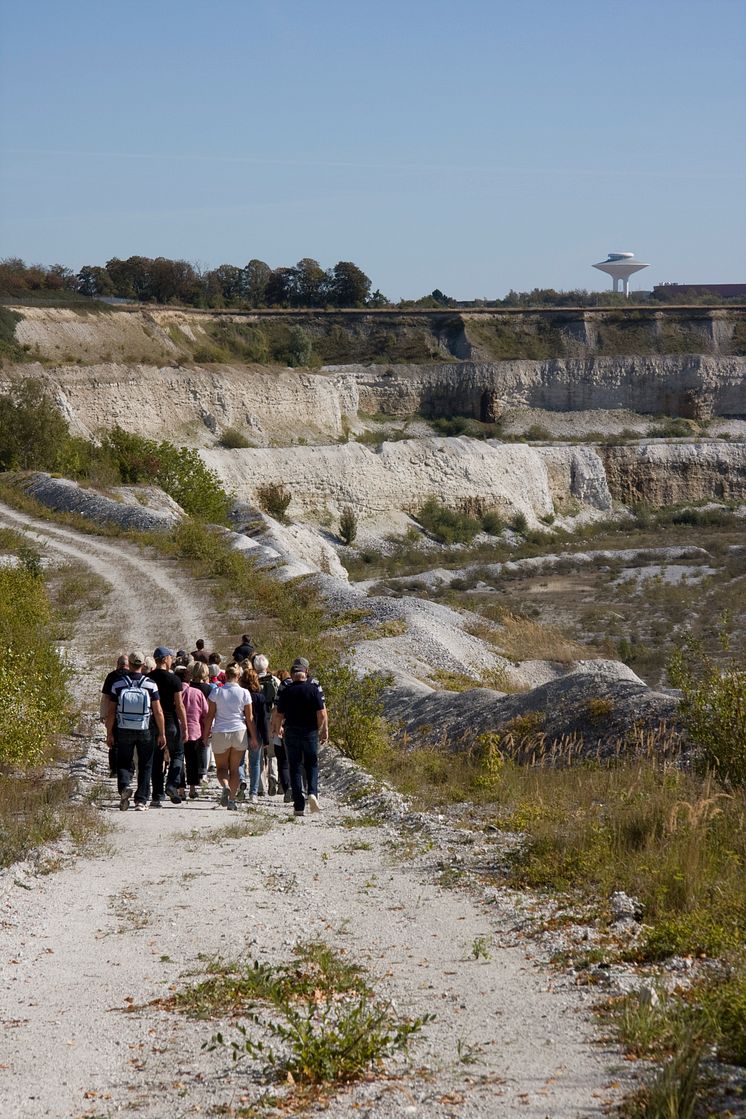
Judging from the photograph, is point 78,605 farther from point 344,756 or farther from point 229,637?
point 344,756

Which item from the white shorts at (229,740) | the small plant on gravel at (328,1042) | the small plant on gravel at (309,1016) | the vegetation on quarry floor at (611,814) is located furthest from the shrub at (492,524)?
the small plant on gravel at (328,1042)

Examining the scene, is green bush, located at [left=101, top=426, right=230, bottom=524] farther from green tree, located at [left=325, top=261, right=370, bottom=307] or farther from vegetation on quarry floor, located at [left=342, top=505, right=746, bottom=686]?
green tree, located at [left=325, top=261, right=370, bottom=307]

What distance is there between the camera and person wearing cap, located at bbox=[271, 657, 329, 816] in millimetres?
11406

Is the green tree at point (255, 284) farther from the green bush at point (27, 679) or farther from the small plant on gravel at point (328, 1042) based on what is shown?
the small plant on gravel at point (328, 1042)

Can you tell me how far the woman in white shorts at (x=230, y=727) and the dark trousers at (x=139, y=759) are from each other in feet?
2.39

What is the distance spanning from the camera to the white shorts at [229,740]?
11914 mm

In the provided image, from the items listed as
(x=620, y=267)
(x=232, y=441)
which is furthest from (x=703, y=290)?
(x=232, y=441)

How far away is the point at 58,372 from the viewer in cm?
5166

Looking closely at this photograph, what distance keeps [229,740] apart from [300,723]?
91cm

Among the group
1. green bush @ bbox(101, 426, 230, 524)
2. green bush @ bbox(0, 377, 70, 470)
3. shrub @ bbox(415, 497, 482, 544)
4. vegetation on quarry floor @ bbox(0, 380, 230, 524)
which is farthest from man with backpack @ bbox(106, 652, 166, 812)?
shrub @ bbox(415, 497, 482, 544)

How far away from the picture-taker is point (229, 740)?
39.2 feet

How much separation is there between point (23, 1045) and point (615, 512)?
63.7 metres

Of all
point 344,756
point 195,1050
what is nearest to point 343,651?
point 344,756

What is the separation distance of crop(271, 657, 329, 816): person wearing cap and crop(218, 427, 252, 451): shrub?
45.8 metres
